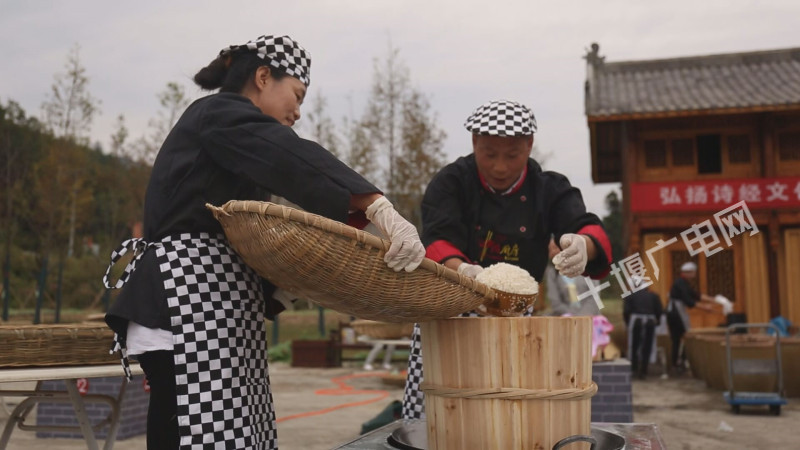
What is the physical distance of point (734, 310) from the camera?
14.0 meters

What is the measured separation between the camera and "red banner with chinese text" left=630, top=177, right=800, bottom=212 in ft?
46.3

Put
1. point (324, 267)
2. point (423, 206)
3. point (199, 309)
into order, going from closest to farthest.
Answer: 1. point (324, 267)
2. point (199, 309)
3. point (423, 206)

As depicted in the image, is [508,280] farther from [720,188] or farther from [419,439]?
[720,188]

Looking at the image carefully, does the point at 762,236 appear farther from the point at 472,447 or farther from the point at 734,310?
the point at 472,447

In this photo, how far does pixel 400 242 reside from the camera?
157 centimetres

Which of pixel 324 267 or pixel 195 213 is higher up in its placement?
pixel 195 213

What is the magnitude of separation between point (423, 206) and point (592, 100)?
43.0ft

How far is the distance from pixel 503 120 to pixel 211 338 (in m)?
1.16

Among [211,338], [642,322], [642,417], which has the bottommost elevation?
[642,417]

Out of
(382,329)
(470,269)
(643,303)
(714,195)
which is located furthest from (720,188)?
(470,269)

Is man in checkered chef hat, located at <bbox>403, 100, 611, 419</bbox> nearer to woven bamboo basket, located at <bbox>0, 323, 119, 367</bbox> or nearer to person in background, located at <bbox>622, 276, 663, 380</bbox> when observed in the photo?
woven bamboo basket, located at <bbox>0, 323, 119, 367</bbox>

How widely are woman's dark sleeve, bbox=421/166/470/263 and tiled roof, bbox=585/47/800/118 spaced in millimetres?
12023

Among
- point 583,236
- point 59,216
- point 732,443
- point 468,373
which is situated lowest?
point 732,443

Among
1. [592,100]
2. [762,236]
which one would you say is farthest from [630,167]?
[762,236]
